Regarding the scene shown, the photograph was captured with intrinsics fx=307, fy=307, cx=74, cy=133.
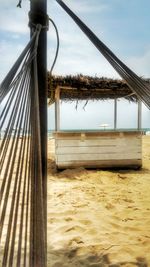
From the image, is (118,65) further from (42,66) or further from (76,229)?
(76,229)

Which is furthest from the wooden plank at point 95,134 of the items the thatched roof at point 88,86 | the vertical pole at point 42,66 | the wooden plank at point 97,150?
the vertical pole at point 42,66

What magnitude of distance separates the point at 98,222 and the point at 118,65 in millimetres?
1959

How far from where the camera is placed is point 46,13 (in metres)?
1.38

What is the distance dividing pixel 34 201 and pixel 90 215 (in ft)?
7.68

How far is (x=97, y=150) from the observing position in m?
6.11

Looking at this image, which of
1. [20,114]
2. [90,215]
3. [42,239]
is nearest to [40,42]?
[20,114]

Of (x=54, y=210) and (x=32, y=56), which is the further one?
(x=54, y=210)

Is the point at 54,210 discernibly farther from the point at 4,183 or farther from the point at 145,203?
the point at 4,183

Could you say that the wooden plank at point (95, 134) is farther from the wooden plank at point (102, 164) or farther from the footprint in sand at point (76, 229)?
the footprint in sand at point (76, 229)

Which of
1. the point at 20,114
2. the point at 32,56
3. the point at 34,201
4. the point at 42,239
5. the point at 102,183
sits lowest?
the point at 102,183

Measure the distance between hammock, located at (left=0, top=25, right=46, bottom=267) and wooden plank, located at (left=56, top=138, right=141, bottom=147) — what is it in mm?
4814

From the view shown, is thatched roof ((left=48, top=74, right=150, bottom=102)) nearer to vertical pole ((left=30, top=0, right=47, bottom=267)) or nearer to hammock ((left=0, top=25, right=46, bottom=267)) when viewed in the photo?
vertical pole ((left=30, top=0, right=47, bottom=267))

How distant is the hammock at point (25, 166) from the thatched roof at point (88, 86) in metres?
4.75

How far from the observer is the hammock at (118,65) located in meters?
1.27
